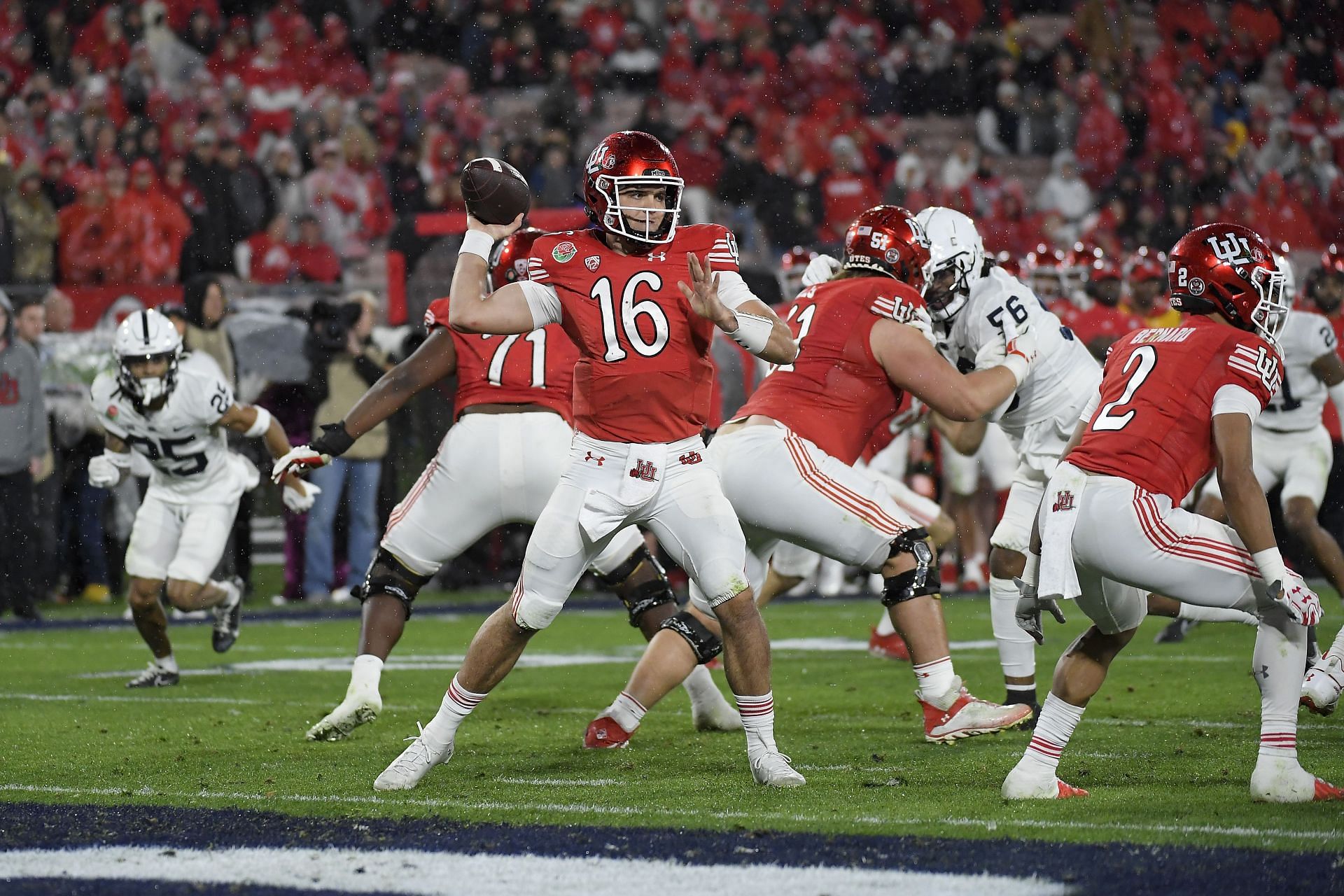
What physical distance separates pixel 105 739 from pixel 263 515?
8.14m

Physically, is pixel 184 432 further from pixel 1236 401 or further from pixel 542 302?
pixel 1236 401

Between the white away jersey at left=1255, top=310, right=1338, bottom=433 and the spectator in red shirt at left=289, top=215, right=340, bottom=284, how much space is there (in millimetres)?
8203

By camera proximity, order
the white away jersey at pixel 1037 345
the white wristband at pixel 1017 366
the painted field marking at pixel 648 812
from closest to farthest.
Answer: the painted field marking at pixel 648 812, the white wristband at pixel 1017 366, the white away jersey at pixel 1037 345

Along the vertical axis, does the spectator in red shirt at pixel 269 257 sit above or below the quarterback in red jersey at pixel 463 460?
below

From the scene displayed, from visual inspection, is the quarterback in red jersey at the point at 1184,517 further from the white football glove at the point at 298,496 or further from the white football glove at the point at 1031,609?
the white football glove at the point at 298,496

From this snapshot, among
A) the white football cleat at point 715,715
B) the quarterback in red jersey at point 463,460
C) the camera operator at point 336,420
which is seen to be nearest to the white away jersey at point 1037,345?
the quarterback in red jersey at point 463,460

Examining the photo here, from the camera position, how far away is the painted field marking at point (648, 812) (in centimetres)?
432

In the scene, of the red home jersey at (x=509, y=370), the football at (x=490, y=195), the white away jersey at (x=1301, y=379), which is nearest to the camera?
the football at (x=490, y=195)

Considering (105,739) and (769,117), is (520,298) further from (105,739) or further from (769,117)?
(769,117)

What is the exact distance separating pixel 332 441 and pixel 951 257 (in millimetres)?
2308

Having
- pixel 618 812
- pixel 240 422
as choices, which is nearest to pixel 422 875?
pixel 618 812

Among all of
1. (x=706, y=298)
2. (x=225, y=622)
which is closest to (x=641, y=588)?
(x=706, y=298)

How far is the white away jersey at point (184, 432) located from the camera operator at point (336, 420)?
3.75 meters

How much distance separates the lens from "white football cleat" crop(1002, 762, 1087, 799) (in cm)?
479
